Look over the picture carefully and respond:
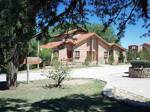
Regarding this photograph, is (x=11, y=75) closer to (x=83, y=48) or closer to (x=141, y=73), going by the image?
(x=141, y=73)

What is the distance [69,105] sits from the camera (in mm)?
12375

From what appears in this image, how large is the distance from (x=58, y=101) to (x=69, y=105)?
943 millimetres

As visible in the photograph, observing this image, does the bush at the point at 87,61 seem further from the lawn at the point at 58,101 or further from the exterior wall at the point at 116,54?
the lawn at the point at 58,101

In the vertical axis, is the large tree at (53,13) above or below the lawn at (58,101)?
above

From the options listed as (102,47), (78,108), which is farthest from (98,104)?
(102,47)

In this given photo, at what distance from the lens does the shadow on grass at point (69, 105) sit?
11500mm

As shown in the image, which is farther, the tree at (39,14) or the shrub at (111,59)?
the shrub at (111,59)

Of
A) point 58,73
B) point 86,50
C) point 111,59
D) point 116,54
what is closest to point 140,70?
point 58,73

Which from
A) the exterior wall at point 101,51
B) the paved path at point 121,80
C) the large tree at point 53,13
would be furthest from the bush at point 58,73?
the exterior wall at point 101,51

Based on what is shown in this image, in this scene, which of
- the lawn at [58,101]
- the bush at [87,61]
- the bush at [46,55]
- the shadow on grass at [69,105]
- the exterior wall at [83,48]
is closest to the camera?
the shadow on grass at [69,105]

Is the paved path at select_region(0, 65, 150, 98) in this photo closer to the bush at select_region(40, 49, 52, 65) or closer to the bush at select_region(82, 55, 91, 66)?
the bush at select_region(40, 49, 52, 65)

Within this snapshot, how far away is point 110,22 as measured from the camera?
11.1m

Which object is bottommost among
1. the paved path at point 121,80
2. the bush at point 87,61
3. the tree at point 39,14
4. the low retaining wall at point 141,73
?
the paved path at point 121,80

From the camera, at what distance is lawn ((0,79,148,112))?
11641mm
